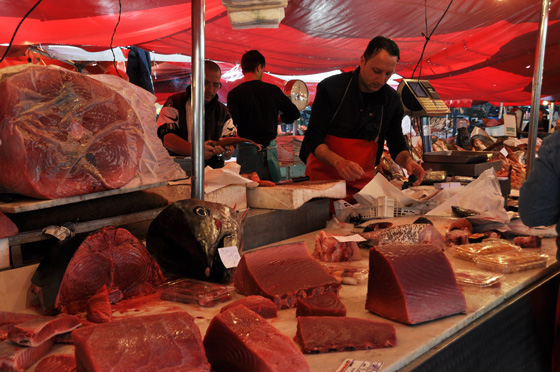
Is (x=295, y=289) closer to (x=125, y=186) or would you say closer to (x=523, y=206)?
(x=125, y=186)

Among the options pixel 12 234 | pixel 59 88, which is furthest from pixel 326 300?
pixel 59 88

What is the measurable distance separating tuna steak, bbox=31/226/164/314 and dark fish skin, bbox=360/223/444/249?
4.00 feet

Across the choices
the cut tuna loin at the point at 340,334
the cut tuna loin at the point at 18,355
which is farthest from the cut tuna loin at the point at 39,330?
the cut tuna loin at the point at 340,334

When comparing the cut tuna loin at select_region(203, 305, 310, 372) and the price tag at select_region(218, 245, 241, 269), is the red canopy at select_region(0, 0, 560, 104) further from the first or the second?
the cut tuna loin at select_region(203, 305, 310, 372)

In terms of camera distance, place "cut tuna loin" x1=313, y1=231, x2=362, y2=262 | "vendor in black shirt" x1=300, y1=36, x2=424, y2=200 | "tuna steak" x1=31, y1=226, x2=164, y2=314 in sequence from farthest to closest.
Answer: "vendor in black shirt" x1=300, y1=36, x2=424, y2=200 → "cut tuna loin" x1=313, y1=231, x2=362, y2=262 → "tuna steak" x1=31, y1=226, x2=164, y2=314

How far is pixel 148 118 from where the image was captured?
2607 mm

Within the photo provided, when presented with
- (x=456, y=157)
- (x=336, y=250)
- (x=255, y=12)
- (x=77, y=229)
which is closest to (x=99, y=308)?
(x=77, y=229)

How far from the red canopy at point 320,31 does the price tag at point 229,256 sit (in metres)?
4.29

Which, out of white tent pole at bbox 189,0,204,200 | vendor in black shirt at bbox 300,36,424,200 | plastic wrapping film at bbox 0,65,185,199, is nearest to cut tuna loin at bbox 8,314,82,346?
plastic wrapping film at bbox 0,65,185,199

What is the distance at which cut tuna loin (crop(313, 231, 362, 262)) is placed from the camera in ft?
8.57

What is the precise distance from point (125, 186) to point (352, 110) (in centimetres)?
233

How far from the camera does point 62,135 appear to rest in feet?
6.94

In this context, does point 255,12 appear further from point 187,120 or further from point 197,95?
point 187,120

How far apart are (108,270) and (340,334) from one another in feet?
3.29
